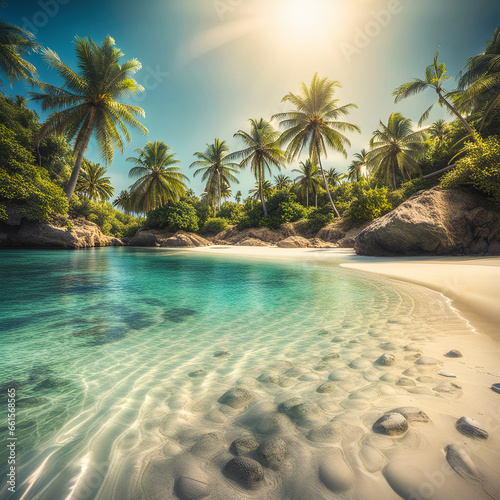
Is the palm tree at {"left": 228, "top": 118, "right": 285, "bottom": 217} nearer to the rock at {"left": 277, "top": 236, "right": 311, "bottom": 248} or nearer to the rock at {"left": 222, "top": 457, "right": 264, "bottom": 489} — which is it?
the rock at {"left": 277, "top": 236, "right": 311, "bottom": 248}

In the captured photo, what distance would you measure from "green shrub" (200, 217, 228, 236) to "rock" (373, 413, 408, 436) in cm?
2898

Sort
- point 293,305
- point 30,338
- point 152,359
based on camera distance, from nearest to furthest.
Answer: point 152,359
point 30,338
point 293,305

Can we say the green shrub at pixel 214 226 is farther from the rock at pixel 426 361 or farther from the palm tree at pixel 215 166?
the rock at pixel 426 361

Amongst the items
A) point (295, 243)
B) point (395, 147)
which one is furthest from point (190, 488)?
point (395, 147)

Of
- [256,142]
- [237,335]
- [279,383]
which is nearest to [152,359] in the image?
[237,335]

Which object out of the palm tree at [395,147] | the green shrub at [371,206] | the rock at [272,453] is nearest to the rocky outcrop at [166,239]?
the green shrub at [371,206]

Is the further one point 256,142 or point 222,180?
point 222,180

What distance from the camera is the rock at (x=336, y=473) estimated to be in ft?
3.28

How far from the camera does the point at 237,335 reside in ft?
10.5

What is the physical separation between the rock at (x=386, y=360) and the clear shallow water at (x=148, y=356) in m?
0.17

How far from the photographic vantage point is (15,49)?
1705cm

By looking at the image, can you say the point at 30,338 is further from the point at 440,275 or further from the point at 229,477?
the point at 440,275

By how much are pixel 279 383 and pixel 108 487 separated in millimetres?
1252

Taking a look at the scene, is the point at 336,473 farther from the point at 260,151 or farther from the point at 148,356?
the point at 260,151
